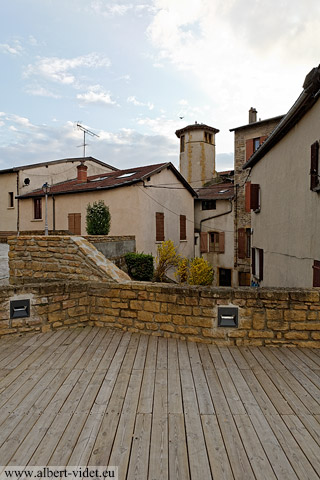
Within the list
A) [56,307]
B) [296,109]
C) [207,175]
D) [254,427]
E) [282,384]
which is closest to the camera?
[254,427]

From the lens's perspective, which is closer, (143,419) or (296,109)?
(143,419)

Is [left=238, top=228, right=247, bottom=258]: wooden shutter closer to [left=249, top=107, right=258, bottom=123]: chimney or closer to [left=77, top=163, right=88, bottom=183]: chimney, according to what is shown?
[left=249, top=107, right=258, bottom=123]: chimney

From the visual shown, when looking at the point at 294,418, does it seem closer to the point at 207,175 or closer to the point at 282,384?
the point at 282,384

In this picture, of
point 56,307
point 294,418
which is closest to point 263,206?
point 56,307

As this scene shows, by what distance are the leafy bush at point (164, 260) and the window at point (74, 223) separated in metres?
4.80

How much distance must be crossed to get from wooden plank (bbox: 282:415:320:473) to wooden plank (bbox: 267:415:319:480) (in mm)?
32

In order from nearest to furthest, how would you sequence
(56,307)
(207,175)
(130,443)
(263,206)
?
(130,443) < (56,307) < (263,206) < (207,175)

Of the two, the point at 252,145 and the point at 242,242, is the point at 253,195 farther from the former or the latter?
the point at 242,242

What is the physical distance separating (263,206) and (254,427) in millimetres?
9710

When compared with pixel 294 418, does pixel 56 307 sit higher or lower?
higher

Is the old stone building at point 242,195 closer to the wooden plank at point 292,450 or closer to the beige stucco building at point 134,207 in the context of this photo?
the beige stucco building at point 134,207

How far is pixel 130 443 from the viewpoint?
2.38 m

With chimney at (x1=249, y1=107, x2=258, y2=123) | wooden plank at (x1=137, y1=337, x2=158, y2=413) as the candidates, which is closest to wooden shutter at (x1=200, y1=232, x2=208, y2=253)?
A: chimney at (x1=249, y1=107, x2=258, y2=123)

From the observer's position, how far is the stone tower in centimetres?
2720
